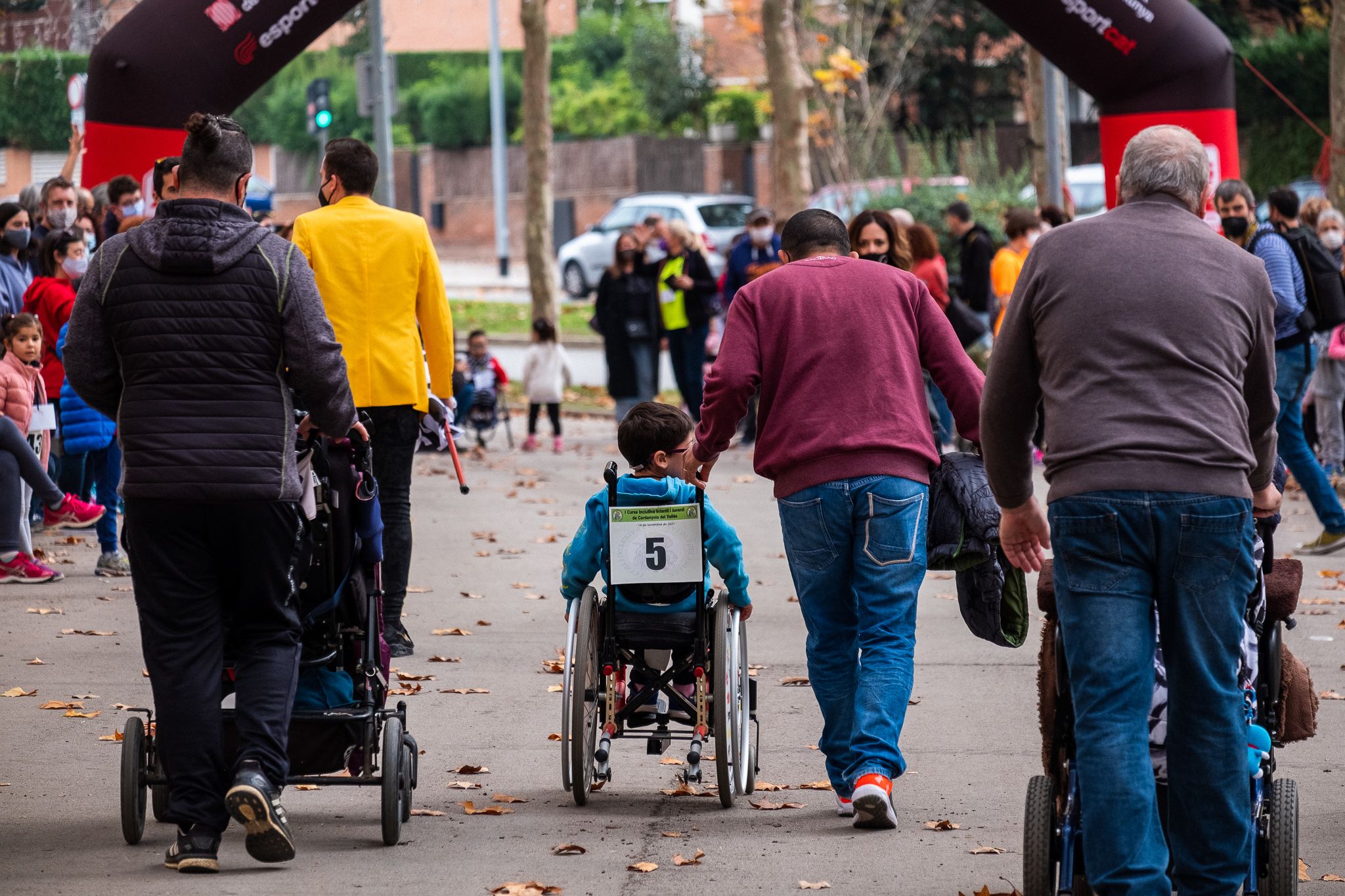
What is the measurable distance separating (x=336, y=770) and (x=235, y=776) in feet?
1.56

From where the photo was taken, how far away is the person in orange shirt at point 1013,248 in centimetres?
1537

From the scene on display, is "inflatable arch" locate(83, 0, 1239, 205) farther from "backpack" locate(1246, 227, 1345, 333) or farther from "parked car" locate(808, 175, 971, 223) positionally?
"parked car" locate(808, 175, 971, 223)

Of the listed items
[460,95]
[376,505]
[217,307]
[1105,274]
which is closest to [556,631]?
[376,505]

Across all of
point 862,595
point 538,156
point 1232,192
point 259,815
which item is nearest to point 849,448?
point 862,595

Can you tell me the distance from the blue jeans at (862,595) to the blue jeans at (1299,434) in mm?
5611

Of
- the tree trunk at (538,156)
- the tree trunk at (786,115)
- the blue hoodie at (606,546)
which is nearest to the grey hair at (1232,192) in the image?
the blue hoodie at (606,546)

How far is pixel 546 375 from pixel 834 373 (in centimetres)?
1165

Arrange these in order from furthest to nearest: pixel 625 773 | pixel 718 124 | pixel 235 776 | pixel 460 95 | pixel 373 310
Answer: pixel 460 95 < pixel 718 124 < pixel 373 310 < pixel 625 773 < pixel 235 776

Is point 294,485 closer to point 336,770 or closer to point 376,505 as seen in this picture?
point 376,505

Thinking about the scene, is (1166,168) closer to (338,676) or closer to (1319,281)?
(338,676)

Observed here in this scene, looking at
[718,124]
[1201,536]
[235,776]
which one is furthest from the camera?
[718,124]

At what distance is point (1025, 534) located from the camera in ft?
15.4

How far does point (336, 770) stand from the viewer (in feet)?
18.1

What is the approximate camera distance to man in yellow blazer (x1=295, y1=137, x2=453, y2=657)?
7621 millimetres
